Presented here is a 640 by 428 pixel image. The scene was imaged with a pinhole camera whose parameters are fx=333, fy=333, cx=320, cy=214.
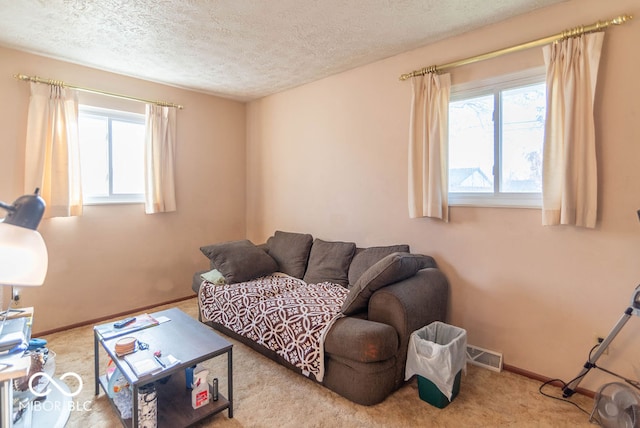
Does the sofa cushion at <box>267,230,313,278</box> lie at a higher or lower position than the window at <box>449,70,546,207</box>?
lower

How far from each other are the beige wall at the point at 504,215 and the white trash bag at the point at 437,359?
601 mm

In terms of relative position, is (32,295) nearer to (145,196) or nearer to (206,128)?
(145,196)

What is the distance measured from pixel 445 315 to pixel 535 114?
1666mm

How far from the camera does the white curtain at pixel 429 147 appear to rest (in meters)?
2.67

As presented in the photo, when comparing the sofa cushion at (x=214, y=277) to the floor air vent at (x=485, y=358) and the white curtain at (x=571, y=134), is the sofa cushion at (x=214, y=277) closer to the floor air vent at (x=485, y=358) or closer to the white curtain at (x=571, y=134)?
the floor air vent at (x=485, y=358)

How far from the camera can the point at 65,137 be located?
3.06 m

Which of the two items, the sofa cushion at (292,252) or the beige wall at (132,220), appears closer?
the beige wall at (132,220)

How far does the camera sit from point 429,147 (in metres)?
2.71

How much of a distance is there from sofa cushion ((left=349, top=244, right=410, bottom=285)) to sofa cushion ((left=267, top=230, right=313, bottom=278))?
63 centimetres

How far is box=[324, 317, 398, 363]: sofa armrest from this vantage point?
1.99 m

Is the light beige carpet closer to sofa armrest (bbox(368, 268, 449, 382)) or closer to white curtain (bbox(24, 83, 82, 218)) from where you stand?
sofa armrest (bbox(368, 268, 449, 382))

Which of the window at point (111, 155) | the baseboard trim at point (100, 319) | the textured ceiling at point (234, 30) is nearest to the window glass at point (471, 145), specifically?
the textured ceiling at point (234, 30)

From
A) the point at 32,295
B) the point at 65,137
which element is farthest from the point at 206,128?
the point at 32,295

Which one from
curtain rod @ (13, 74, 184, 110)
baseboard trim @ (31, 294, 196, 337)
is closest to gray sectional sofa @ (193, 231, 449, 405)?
baseboard trim @ (31, 294, 196, 337)
